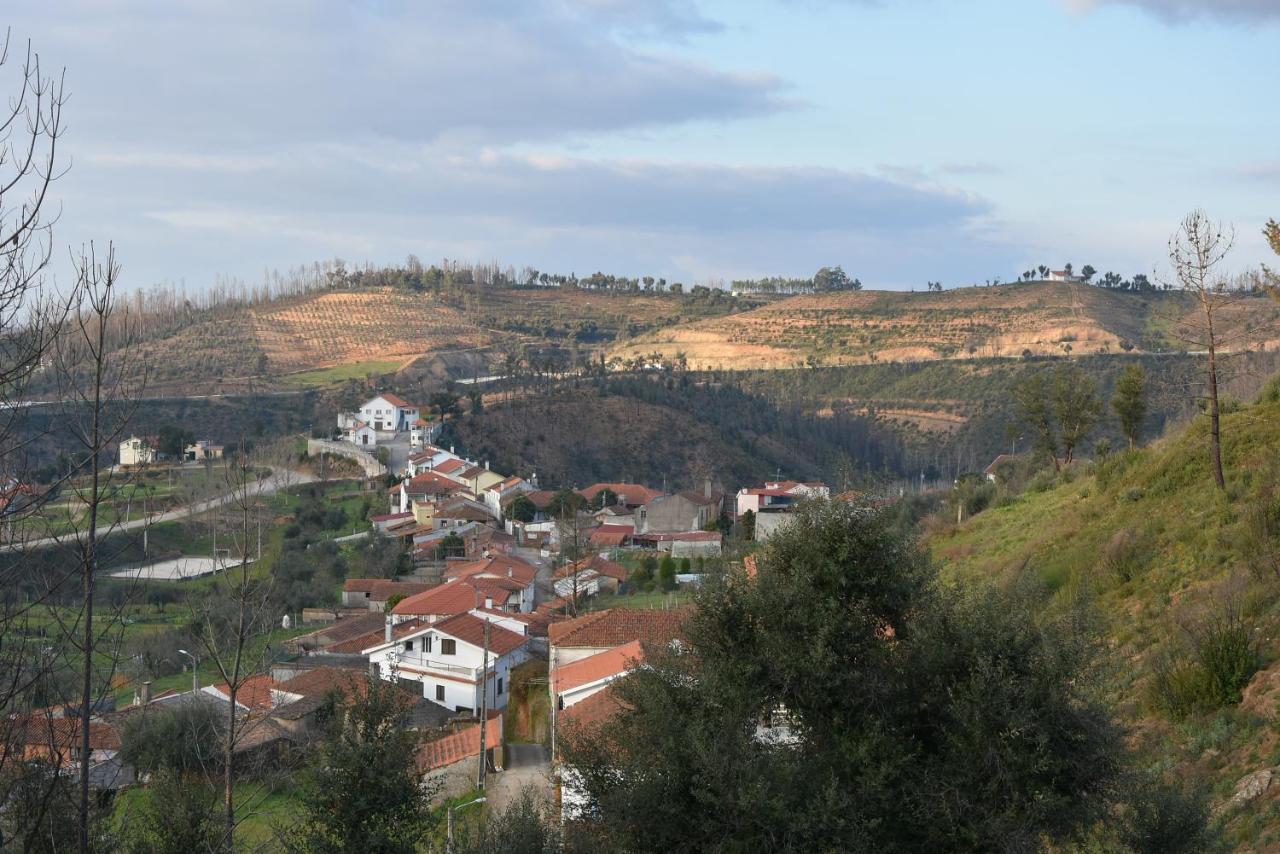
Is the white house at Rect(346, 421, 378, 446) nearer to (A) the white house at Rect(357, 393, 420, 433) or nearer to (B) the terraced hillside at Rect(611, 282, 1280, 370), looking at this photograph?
(A) the white house at Rect(357, 393, 420, 433)

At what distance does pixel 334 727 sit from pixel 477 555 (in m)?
35.8

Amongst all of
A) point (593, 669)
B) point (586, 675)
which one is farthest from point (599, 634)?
point (586, 675)

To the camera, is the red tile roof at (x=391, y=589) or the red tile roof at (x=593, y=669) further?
the red tile roof at (x=391, y=589)

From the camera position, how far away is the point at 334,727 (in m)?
12.1

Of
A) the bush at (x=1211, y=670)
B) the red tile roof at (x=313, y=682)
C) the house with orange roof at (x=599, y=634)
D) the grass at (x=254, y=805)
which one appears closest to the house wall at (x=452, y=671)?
the red tile roof at (x=313, y=682)

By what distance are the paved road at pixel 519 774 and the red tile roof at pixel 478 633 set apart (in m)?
5.52

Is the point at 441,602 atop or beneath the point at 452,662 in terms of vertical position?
atop

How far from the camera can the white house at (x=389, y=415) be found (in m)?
71.1

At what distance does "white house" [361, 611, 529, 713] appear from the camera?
1133 inches

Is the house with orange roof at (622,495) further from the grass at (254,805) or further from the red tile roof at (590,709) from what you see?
the red tile roof at (590,709)

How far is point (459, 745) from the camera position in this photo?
2323 cm

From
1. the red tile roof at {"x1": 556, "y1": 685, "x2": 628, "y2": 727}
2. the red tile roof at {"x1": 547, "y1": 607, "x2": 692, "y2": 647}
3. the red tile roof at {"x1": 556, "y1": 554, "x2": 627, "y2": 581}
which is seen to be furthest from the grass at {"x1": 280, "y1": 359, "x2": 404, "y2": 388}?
the red tile roof at {"x1": 556, "y1": 685, "x2": 628, "y2": 727}

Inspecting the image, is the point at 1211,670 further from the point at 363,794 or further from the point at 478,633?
the point at 478,633

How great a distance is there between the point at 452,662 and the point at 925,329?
73378 millimetres
